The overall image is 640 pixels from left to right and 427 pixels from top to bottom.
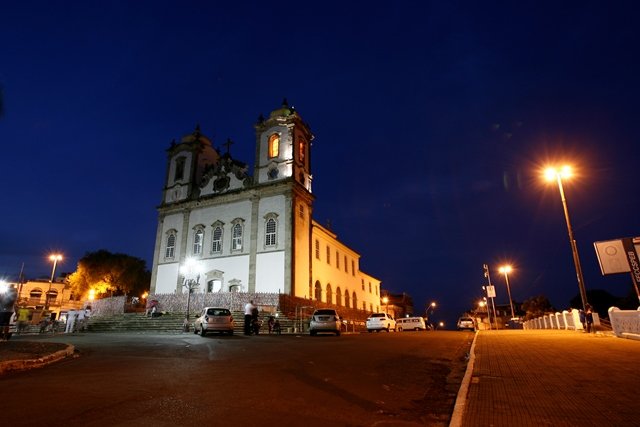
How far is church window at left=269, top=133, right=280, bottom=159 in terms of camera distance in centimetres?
4012

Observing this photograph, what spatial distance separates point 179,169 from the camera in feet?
148

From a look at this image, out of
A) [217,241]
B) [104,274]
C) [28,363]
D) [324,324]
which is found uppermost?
[217,241]

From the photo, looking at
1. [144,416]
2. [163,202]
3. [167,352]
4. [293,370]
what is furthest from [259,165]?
[144,416]

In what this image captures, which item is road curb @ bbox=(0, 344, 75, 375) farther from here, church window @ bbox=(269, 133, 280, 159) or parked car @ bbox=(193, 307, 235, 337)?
church window @ bbox=(269, 133, 280, 159)

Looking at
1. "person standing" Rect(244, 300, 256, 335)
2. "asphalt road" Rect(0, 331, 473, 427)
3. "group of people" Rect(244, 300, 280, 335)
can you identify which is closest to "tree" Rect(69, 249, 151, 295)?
"group of people" Rect(244, 300, 280, 335)

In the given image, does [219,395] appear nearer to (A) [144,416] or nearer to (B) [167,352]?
(A) [144,416]

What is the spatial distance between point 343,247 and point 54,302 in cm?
5390

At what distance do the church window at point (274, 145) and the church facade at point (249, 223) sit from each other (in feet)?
0.33

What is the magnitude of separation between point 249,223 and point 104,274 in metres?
30.7

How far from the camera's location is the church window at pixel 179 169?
44812 millimetres

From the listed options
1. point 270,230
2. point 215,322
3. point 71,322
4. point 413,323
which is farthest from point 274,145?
point 215,322

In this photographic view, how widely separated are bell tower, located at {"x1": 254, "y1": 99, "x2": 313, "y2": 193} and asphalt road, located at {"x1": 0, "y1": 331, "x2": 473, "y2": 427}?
96.5 feet

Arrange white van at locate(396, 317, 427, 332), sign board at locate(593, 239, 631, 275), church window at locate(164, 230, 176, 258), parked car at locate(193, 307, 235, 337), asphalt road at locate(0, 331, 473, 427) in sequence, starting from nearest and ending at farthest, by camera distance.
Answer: asphalt road at locate(0, 331, 473, 427)
sign board at locate(593, 239, 631, 275)
parked car at locate(193, 307, 235, 337)
white van at locate(396, 317, 427, 332)
church window at locate(164, 230, 176, 258)

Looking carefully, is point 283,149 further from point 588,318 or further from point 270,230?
point 588,318
